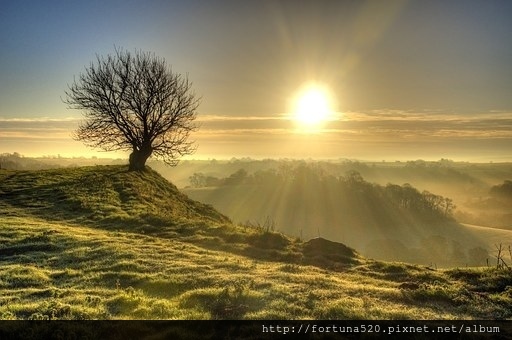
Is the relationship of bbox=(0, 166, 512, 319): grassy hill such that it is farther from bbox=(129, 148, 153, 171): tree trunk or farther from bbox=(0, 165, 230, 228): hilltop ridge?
bbox=(129, 148, 153, 171): tree trunk

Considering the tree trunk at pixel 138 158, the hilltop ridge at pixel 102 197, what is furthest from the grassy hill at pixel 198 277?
the tree trunk at pixel 138 158

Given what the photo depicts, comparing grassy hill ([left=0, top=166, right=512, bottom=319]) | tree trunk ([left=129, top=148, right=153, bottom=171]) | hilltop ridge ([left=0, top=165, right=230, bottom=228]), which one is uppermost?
tree trunk ([left=129, top=148, right=153, bottom=171])

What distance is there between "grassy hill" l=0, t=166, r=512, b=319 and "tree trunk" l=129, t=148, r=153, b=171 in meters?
18.7

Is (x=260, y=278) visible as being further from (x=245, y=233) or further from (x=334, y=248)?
(x=245, y=233)

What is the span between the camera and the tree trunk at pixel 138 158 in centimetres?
5522

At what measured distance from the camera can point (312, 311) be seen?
1430 centimetres

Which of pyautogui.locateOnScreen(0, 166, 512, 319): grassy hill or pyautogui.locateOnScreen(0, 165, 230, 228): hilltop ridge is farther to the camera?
pyautogui.locateOnScreen(0, 165, 230, 228): hilltop ridge

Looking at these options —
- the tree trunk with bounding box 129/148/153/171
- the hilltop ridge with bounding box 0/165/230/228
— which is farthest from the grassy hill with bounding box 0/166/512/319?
the tree trunk with bounding box 129/148/153/171

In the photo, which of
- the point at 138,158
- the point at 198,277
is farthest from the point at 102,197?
the point at 198,277

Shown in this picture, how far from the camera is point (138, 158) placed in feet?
182

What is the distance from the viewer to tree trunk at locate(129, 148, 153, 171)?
181 ft

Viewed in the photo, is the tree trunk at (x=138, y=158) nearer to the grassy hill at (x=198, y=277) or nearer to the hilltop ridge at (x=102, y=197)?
the hilltop ridge at (x=102, y=197)

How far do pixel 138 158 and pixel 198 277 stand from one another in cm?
3952

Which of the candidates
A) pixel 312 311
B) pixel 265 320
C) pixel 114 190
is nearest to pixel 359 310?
pixel 312 311
